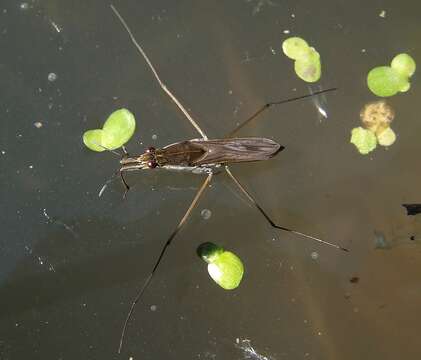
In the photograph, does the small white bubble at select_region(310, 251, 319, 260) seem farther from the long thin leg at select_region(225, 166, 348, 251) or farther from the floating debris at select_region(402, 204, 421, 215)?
the floating debris at select_region(402, 204, 421, 215)

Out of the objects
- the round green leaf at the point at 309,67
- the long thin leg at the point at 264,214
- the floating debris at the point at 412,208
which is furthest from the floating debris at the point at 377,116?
the long thin leg at the point at 264,214

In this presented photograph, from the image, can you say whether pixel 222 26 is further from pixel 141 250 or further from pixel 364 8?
pixel 141 250

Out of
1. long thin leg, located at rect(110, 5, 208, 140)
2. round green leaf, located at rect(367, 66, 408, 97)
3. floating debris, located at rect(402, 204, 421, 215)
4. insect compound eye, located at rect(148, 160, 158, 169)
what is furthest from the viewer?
floating debris, located at rect(402, 204, 421, 215)

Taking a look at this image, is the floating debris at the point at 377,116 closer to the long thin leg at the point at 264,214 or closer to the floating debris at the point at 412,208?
the floating debris at the point at 412,208

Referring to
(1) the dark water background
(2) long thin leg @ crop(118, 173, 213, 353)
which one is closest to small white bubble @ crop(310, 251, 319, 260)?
(1) the dark water background

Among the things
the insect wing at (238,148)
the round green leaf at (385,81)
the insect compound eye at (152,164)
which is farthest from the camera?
the round green leaf at (385,81)

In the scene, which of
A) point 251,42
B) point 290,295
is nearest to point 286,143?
point 251,42
